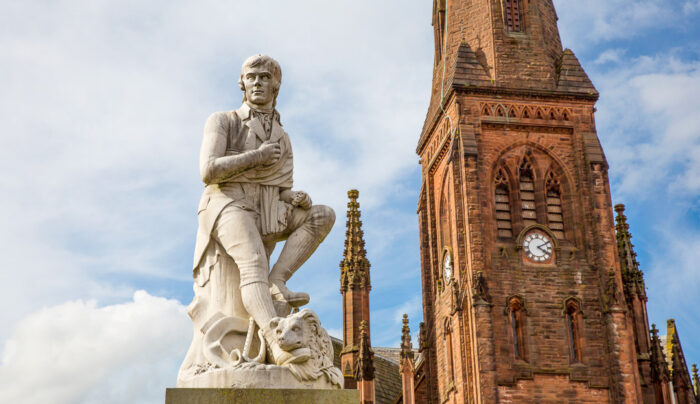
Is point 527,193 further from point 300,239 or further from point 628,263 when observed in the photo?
point 300,239

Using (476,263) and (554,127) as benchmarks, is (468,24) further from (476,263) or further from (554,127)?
(476,263)

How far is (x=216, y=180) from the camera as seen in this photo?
6.70 metres

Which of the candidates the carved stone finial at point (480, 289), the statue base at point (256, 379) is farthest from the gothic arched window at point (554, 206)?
the statue base at point (256, 379)

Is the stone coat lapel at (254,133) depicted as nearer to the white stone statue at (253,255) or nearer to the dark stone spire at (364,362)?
the white stone statue at (253,255)

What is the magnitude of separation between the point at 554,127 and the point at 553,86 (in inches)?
75.9

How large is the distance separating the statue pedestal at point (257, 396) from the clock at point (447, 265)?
38.4 m

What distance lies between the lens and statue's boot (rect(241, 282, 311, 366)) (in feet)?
20.2

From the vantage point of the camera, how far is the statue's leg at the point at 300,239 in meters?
6.87

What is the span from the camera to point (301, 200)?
6.93m

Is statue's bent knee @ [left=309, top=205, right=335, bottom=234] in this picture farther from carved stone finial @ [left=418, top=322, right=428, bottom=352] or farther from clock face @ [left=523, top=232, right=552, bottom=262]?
carved stone finial @ [left=418, top=322, right=428, bottom=352]

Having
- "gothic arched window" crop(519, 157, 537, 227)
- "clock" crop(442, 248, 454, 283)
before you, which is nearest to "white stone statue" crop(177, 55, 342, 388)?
"gothic arched window" crop(519, 157, 537, 227)

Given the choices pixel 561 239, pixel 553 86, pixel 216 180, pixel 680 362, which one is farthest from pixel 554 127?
pixel 216 180

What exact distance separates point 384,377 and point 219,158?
47.5 metres

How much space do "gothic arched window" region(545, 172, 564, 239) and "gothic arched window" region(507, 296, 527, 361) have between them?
3.77m
